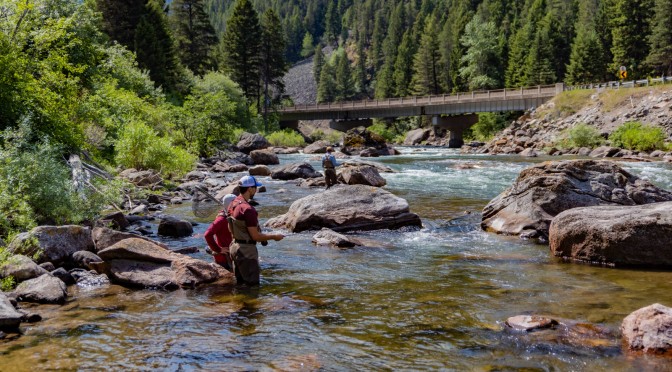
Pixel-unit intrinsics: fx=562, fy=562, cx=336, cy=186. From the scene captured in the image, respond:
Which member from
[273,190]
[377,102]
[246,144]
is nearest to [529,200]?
[273,190]

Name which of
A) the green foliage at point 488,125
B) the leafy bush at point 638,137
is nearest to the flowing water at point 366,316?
the leafy bush at point 638,137

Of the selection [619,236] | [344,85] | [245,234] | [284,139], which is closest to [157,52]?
[284,139]

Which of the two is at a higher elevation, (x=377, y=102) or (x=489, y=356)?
(x=377, y=102)

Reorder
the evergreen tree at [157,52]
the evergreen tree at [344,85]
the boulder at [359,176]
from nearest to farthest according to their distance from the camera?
the boulder at [359,176] → the evergreen tree at [157,52] → the evergreen tree at [344,85]

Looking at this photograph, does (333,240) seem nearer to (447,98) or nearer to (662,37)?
(447,98)

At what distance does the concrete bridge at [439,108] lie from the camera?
58.8m

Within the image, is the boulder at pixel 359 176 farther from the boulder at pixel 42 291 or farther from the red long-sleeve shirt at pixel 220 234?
the boulder at pixel 42 291

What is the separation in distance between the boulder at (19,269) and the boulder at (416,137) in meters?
72.4

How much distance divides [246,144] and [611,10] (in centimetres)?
6213

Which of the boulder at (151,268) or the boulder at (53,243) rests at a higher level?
the boulder at (53,243)

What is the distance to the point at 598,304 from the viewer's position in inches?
316

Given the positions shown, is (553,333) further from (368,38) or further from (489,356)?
(368,38)

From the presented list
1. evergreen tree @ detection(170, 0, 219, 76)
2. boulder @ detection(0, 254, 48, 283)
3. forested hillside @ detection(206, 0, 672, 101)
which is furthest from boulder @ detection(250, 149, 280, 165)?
forested hillside @ detection(206, 0, 672, 101)

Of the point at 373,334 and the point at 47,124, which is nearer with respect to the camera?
the point at 373,334
